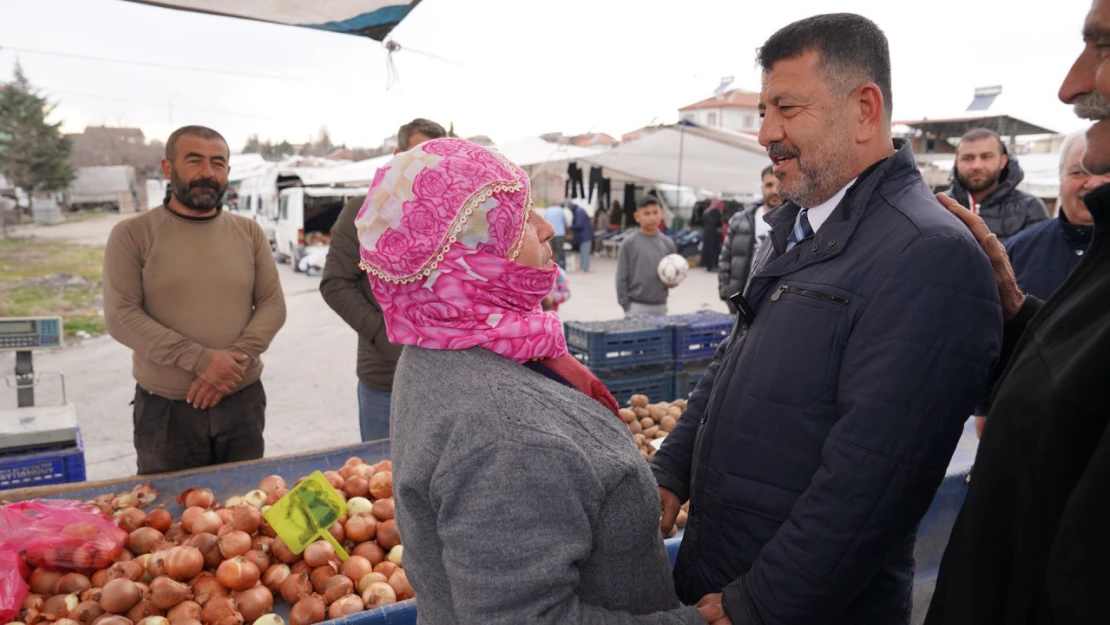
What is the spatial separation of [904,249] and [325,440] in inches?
211

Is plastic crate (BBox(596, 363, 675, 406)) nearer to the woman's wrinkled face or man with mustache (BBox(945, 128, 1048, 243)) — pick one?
man with mustache (BBox(945, 128, 1048, 243))

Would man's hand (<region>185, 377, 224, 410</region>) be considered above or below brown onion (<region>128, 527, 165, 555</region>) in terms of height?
above

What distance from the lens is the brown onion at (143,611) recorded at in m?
2.08

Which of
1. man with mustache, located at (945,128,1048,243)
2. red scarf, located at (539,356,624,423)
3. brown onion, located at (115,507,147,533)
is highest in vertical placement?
man with mustache, located at (945,128,1048,243)

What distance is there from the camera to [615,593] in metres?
1.26

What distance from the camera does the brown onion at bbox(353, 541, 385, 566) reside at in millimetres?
2450

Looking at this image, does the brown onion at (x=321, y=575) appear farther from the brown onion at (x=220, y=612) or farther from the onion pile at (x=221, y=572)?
the brown onion at (x=220, y=612)

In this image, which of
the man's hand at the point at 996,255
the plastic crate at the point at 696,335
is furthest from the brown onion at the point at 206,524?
the plastic crate at the point at 696,335

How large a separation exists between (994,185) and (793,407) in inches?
155

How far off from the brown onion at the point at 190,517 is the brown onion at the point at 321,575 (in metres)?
0.53

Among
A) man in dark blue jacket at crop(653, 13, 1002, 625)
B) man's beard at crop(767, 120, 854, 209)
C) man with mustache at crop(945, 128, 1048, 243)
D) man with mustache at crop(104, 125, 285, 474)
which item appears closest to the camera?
man in dark blue jacket at crop(653, 13, 1002, 625)

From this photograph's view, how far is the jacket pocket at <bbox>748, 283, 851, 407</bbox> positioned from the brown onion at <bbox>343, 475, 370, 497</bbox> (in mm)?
1770

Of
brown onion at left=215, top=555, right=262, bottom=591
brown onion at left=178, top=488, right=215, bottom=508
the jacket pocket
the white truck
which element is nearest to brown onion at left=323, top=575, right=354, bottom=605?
brown onion at left=215, top=555, right=262, bottom=591

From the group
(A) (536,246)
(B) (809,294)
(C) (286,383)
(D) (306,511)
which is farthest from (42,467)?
(C) (286,383)
